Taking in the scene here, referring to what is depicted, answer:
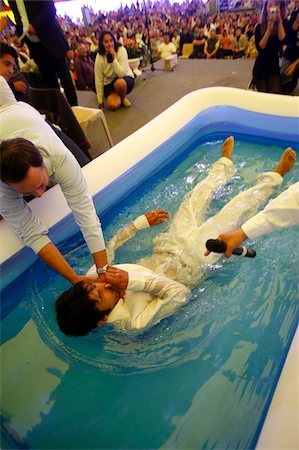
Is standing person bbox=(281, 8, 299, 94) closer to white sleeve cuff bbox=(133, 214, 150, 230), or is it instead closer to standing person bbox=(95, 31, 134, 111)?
standing person bbox=(95, 31, 134, 111)

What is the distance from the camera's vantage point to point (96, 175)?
2141 mm

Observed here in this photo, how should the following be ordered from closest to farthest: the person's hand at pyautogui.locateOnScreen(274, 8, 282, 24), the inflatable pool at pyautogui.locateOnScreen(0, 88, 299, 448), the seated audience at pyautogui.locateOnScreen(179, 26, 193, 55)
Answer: the inflatable pool at pyautogui.locateOnScreen(0, 88, 299, 448) < the person's hand at pyautogui.locateOnScreen(274, 8, 282, 24) < the seated audience at pyautogui.locateOnScreen(179, 26, 193, 55)

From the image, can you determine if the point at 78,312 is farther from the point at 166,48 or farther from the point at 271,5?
the point at 166,48

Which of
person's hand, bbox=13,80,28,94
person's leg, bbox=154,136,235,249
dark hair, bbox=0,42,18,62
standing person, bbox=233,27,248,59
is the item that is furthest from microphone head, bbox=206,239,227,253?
standing person, bbox=233,27,248,59

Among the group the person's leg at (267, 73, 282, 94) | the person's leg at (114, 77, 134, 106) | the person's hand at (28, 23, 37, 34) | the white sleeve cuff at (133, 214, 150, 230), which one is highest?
the person's hand at (28, 23, 37, 34)

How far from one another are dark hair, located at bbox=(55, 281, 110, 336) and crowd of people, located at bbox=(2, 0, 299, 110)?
165 cm

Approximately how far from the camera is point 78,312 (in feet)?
3.65

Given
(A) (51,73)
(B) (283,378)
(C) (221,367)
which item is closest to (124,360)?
(C) (221,367)

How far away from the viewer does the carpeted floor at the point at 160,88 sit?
3555 millimetres

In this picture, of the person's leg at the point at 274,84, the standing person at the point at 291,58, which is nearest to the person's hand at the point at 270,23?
the standing person at the point at 291,58

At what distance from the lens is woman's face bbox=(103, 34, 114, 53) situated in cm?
353

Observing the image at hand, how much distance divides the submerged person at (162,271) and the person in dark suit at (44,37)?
1.85 meters

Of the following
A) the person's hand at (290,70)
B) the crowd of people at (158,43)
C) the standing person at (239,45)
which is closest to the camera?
the crowd of people at (158,43)

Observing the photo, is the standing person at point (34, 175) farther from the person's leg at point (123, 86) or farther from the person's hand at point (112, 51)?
the person's leg at point (123, 86)
